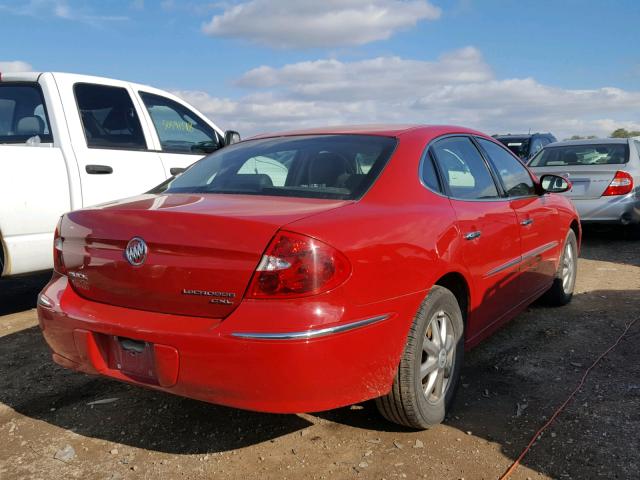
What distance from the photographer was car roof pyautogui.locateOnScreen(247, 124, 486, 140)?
11.0 ft

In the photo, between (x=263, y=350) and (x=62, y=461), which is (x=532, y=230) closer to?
(x=263, y=350)

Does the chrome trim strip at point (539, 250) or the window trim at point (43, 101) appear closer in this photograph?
the chrome trim strip at point (539, 250)

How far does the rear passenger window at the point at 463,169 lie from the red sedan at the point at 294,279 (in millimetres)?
21

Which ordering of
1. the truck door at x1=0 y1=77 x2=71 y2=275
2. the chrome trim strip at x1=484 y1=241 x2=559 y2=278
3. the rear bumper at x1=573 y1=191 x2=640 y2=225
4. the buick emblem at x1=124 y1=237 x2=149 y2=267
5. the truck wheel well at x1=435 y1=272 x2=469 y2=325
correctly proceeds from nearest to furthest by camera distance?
the buick emblem at x1=124 y1=237 x2=149 y2=267 → the truck wheel well at x1=435 y1=272 x2=469 y2=325 → the chrome trim strip at x1=484 y1=241 x2=559 y2=278 → the truck door at x1=0 y1=77 x2=71 y2=275 → the rear bumper at x1=573 y1=191 x2=640 y2=225

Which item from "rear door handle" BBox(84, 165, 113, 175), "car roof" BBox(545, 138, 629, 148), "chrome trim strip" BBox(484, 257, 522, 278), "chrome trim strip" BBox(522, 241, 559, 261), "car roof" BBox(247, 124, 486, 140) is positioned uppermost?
"car roof" BBox(247, 124, 486, 140)

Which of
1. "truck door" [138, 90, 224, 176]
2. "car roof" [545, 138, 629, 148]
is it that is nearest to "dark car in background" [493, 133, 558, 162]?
"car roof" [545, 138, 629, 148]

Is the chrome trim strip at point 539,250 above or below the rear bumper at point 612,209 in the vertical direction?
above

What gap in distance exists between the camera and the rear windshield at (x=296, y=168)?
290cm

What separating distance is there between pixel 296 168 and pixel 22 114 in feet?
10.00

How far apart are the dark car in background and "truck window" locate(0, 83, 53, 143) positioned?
1173 centimetres

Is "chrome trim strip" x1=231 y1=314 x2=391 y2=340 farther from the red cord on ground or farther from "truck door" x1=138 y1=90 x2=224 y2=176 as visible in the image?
"truck door" x1=138 y1=90 x2=224 y2=176

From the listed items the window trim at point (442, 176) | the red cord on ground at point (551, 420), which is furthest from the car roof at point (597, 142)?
the window trim at point (442, 176)

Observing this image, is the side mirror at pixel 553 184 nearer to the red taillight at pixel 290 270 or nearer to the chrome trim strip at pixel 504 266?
the chrome trim strip at pixel 504 266

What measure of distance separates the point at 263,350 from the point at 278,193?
0.91 meters
